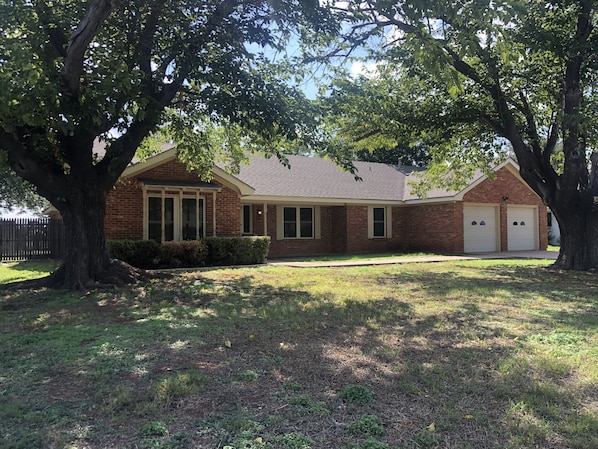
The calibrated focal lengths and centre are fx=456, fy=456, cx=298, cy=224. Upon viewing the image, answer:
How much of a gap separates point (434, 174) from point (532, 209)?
9.08 metres

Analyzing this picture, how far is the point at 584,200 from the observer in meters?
13.2

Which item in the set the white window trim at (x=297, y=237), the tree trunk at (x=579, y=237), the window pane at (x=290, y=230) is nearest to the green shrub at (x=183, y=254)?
the white window trim at (x=297, y=237)

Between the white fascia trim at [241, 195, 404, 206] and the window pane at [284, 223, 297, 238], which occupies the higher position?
the white fascia trim at [241, 195, 404, 206]

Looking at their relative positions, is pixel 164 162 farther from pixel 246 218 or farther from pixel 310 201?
pixel 310 201

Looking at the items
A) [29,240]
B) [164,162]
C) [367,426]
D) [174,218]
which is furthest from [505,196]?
[367,426]

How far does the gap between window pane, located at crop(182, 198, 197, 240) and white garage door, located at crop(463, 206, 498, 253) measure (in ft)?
40.2

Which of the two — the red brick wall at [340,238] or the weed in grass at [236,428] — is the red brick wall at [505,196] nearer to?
the red brick wall at [340,238]

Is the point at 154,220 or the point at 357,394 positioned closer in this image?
the point at 357,394

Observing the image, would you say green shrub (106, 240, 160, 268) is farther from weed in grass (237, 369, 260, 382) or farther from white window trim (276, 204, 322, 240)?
weed in grass (237, 369, 260, 382)

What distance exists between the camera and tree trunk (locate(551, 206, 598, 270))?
516 inches

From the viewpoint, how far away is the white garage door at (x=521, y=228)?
74.5ft

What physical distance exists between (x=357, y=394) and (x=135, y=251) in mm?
11238

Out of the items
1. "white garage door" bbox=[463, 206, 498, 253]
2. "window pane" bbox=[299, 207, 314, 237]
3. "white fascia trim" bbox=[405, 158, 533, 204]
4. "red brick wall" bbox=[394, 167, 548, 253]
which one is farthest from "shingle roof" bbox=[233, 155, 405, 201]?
"white garage door" bbox=[463, 206, 498, 253]

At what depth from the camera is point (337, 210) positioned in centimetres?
2147
